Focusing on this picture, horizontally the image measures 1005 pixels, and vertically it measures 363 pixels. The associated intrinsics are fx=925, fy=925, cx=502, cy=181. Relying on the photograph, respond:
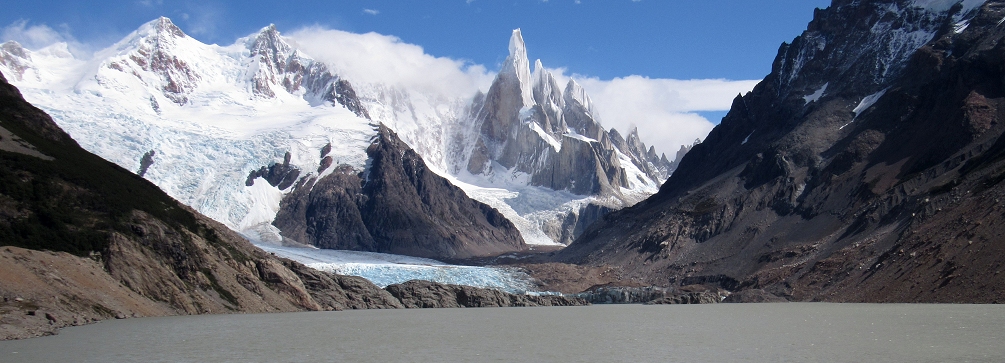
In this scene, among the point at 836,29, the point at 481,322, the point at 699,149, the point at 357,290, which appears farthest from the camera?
the point at 699,149

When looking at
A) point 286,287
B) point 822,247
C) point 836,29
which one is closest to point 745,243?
point 822,247

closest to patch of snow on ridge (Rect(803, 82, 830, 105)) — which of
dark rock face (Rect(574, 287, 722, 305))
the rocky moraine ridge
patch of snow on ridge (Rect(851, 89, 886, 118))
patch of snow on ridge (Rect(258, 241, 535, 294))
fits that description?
patch of snow on ridge (Rect(851, 89, 886, 118))

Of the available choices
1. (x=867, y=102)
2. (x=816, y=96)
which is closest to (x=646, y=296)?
(x=867, y=102)

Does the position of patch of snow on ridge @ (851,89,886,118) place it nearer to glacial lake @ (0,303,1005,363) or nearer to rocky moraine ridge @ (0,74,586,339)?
glacial lake @ (0,303,1005,363)

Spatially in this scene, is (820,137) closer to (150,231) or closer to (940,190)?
(940,190)

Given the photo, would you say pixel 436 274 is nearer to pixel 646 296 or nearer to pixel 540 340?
pixel 646 296

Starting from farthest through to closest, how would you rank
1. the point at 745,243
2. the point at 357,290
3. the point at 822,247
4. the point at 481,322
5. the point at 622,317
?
the point at 745,243 < the point at 822,247 < the point at 357,290 < the point at 622,317 < the point at 481,322
